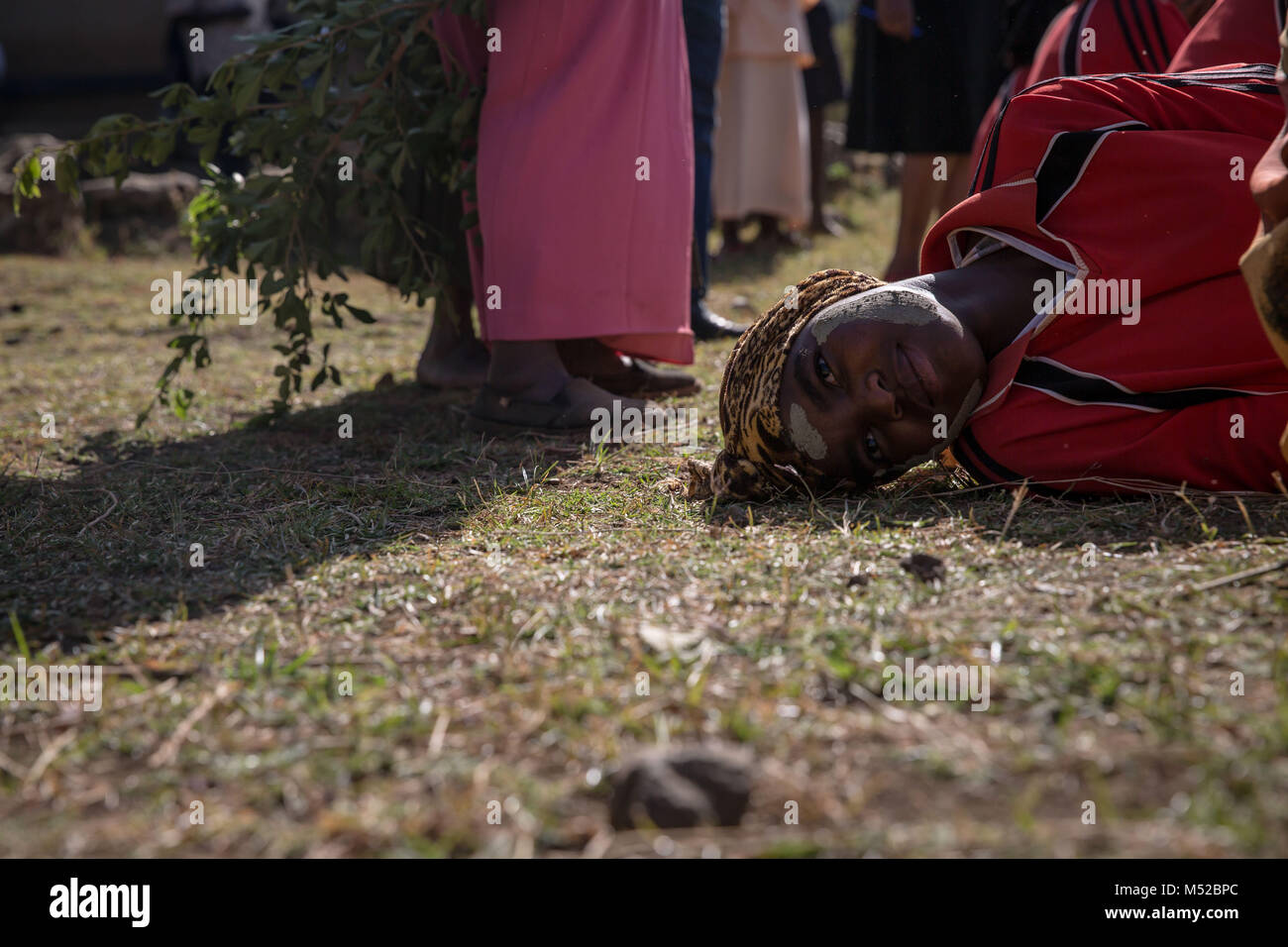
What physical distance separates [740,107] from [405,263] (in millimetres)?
4142

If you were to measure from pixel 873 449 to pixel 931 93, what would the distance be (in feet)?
9.43

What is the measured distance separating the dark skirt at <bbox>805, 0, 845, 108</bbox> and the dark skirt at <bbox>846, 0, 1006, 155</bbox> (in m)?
3.11

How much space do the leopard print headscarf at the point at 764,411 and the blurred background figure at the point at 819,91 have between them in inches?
215

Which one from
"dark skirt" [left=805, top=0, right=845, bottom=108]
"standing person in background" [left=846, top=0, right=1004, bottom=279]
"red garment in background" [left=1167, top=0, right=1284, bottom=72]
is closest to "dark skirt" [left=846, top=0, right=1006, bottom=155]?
"standing person in background" [left=846, top=0, right=1004, bottom=279]

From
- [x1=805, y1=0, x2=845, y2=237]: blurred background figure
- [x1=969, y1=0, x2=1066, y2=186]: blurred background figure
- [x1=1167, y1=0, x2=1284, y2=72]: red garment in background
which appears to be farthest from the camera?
[x1=805, y1=0, x2=845, y2=237]: blurred background figure

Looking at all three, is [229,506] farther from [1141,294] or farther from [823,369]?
[1141,294]

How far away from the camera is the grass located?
1109 millimetres

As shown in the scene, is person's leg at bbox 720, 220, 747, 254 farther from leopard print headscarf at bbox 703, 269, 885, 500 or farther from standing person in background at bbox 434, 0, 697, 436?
leopard print headscarf at bbox 703, 269, 885, 500

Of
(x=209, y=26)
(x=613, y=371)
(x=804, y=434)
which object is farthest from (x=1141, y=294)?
(x=209, y=26)

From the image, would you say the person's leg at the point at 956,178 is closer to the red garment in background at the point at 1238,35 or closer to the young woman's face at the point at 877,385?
the red garment in background at the point at 1238,35

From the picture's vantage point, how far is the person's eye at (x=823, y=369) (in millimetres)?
2102

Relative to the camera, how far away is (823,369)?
2115 mm
